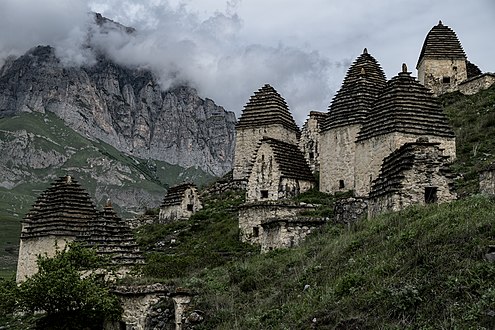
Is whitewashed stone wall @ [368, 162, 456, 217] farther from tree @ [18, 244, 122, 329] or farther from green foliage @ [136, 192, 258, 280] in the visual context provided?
tree @ [18, 244, 122, 329]

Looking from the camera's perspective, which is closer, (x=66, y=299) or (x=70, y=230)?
(x=66, y=299)

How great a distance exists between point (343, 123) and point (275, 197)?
5637 millimetres

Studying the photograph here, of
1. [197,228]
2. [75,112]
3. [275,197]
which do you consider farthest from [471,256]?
[75,112]

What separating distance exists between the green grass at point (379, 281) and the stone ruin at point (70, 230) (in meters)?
6.28

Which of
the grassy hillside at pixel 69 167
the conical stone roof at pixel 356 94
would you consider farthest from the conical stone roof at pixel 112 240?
the grassy hillside at pixel 69 167

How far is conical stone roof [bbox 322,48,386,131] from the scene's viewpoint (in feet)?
119

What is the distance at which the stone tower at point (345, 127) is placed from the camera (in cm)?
3572

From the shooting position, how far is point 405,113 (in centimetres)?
3108

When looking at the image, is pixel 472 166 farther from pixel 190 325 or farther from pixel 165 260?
pixel 190 325

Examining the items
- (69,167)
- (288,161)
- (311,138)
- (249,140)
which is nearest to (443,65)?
(311,138)

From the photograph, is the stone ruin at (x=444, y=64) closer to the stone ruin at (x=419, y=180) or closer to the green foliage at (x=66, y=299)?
the stone ruin at (x=419, y=180)

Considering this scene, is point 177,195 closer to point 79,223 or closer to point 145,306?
point 79,223

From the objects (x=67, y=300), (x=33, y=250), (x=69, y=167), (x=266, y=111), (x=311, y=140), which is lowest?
(x=67, y=300)

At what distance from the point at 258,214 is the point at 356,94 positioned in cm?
1092
